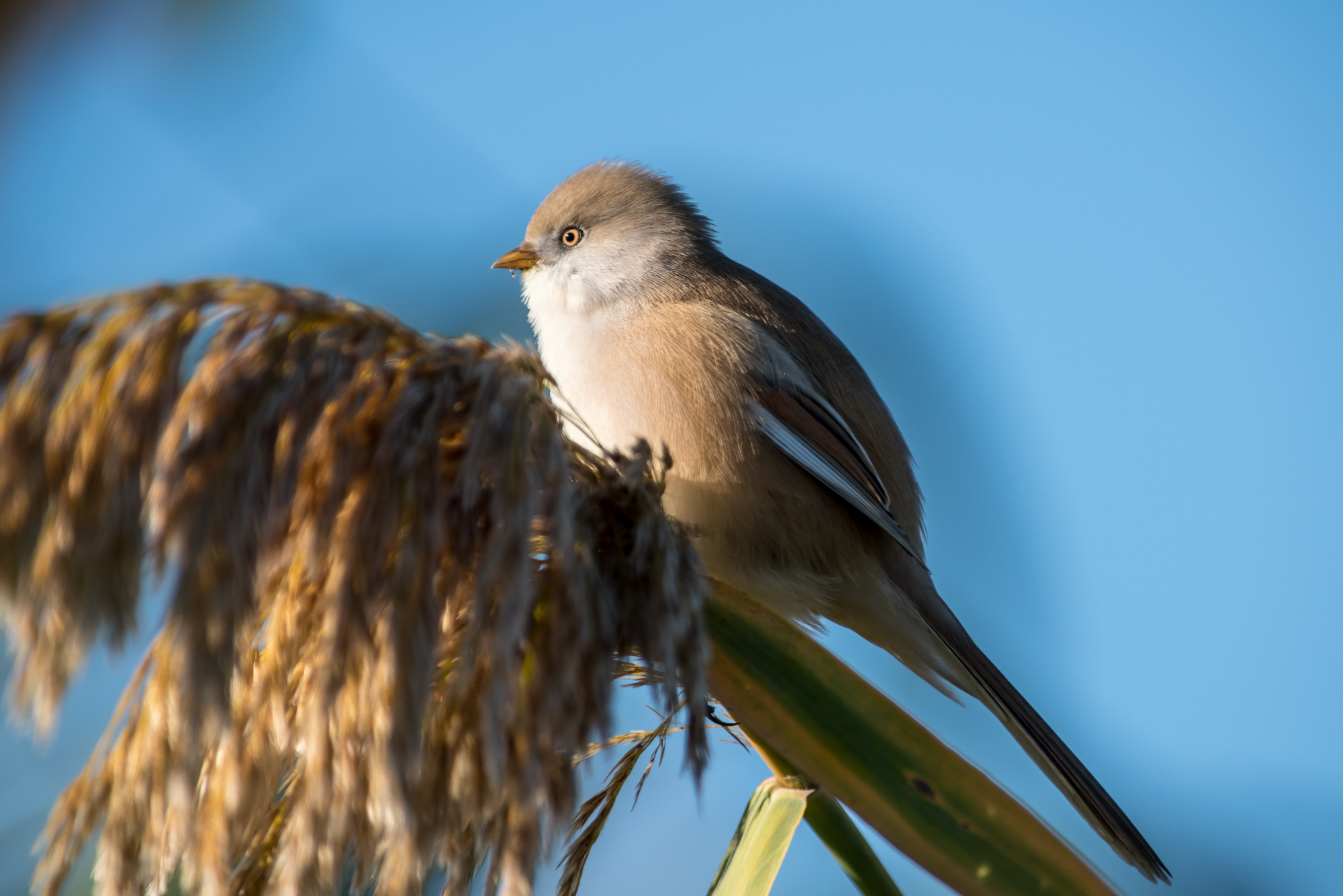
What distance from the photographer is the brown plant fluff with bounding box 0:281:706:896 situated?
104cm

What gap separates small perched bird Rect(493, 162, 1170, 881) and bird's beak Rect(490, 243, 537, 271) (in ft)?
1.04

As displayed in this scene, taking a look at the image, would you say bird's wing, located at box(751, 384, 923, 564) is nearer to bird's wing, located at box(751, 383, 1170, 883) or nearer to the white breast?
bird's wing, located at box(751, 383, 1170, 883)

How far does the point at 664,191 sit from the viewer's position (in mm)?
3135

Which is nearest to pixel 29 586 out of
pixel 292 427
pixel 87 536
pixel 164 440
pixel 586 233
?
pixel 87 536

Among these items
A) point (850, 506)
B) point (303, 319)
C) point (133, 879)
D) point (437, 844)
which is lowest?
point (133, 879)

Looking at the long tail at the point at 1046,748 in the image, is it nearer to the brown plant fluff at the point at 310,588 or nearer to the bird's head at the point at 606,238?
the brown plant fluff at the point at 310,588

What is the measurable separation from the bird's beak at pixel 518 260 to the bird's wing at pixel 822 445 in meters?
1.00

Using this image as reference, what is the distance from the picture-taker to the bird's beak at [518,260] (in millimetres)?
3088

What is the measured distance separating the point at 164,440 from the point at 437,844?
0.54 meters

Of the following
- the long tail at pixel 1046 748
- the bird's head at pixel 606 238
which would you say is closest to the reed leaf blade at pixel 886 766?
the long tail at pixel 1046 748

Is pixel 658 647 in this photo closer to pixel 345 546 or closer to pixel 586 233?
pixel 345 546

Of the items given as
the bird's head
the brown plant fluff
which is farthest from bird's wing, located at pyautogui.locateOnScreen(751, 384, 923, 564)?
the brown plant fluff

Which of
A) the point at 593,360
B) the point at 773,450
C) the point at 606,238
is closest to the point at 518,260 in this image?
the point at 606,238

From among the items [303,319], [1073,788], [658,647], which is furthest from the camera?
[1073,788]
